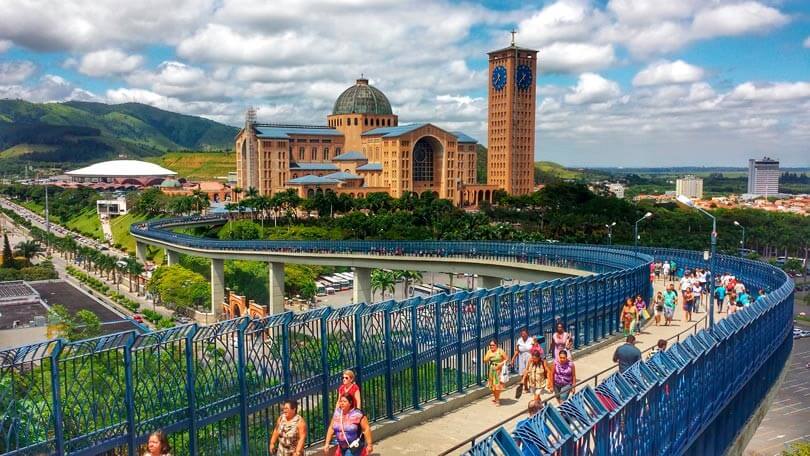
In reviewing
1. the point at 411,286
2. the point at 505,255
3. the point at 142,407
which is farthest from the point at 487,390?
the point at 411,286

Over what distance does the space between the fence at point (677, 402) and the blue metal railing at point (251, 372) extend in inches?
3.5

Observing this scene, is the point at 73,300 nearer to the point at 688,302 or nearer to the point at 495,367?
the point at 688,302

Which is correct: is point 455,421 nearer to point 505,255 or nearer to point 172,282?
point 505,255

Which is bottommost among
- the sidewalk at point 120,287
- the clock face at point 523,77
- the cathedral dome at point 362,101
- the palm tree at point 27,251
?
the sidewalk at point 120,287

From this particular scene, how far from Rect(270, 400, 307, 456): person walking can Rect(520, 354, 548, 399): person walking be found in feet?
19.4

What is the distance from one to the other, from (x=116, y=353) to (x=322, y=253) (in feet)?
139

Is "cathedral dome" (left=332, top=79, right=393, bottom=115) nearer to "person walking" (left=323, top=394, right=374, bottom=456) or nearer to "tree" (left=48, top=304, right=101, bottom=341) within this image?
"tree" (left=48, top=304, right=101, bottom=341)

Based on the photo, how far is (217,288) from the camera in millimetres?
62594

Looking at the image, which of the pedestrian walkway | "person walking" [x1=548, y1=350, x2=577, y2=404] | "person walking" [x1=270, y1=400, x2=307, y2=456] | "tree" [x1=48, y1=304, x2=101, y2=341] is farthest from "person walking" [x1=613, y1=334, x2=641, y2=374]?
"tree" [x1=48, y1=304, x2=101, y2=341]

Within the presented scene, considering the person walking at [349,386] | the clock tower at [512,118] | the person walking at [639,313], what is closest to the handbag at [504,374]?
the person walking at [349,386]

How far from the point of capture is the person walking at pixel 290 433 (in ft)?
29.9

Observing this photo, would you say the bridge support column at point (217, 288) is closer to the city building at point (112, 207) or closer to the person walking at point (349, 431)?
the person walking at point (349, 431)

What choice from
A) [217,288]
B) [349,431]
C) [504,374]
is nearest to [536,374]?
[504,374]

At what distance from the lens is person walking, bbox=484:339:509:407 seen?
13.8 metres
